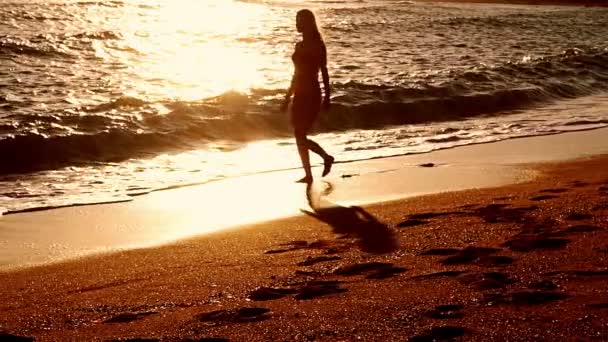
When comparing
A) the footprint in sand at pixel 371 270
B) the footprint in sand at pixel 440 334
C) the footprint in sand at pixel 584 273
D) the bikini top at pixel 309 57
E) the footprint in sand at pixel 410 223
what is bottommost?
the footprint in sand at pixel 410 223

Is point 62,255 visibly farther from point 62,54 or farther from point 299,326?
point 62,54

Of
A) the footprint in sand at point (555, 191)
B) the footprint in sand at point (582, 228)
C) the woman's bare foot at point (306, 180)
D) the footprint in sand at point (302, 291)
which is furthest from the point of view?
the woman's bare foot at point (306, 180)

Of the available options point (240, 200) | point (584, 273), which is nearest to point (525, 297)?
point (584, 273)

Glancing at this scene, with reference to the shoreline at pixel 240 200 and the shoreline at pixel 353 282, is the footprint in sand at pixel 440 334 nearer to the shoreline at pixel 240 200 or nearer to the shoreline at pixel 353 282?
the shoreline at pixel 353 282

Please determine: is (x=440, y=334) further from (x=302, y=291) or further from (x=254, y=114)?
(x=254, y=114)

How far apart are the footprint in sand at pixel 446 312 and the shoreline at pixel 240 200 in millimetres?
2764

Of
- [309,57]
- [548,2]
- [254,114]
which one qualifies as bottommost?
[548,2]

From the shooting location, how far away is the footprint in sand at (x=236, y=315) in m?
4.29

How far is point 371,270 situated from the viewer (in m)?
5.14

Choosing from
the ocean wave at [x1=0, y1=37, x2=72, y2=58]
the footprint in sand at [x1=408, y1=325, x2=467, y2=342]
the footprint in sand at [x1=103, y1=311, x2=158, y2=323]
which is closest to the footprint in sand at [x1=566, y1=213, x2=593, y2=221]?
the footprint in sand at [x1=408, y1=325, x2=467, y2=342]

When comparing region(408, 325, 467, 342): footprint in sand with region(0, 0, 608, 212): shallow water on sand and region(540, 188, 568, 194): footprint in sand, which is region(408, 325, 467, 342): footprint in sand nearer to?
region(540, 188, 568, 194): footprint in sand

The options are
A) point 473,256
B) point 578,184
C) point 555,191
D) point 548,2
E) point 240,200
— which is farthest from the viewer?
point 548,2

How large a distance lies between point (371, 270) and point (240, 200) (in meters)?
3.27

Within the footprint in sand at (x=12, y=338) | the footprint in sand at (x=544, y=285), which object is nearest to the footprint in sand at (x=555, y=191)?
the footprint in sand at (x=544, y=285)
